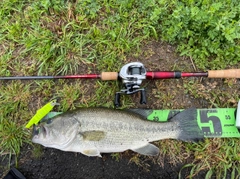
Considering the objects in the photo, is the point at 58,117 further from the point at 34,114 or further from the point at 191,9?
the point at 191,9

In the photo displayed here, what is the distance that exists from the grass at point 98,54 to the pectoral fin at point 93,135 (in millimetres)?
563

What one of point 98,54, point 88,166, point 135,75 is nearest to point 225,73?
point 135,75

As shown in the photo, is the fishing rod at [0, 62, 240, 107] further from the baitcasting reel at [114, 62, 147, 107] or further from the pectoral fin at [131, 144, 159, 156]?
the pectoral fin at [131, 144, 159, 156]

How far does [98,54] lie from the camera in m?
3.84

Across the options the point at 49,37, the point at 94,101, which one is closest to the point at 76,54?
the point at 49,37

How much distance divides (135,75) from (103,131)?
765mm

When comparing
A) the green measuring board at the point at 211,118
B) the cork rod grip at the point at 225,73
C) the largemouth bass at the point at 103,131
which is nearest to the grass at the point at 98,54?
the green measuring board at the point at 211,118

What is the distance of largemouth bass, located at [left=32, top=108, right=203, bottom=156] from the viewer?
3.23 meters

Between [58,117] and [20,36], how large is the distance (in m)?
1.40

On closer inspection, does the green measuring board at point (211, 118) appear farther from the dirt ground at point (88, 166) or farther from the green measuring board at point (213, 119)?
the dirt ground at point (88, 166)

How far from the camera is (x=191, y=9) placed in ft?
11.6

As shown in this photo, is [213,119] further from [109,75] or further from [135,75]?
[109,75]

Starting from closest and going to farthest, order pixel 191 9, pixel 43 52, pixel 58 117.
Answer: pixel 58 117
pixel 191 9
pixel 43 52

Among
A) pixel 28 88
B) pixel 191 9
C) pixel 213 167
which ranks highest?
pixel 191 9
